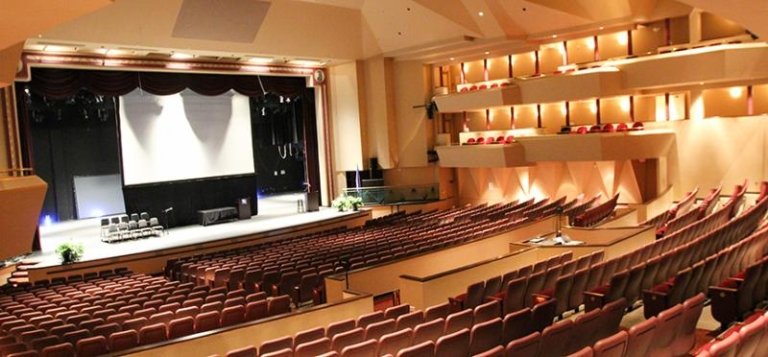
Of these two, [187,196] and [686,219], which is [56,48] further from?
[686,219]

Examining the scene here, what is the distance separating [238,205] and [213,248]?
14.3 feet

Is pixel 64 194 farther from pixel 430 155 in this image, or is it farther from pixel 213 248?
pixel 430 155

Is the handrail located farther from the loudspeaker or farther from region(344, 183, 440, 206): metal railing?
region(344, 183, 440, 206): metal railing

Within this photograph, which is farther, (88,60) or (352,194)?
(352,194)

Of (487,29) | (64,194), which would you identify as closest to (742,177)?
(487,29)

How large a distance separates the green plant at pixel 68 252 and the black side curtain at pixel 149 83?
4.71 m

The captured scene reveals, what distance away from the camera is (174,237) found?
17.1m

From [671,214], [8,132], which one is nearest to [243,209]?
[8,132]

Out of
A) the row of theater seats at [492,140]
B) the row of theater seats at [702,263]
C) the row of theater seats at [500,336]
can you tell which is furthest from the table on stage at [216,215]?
the row of theater seats at [702,263]

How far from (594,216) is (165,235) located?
11618 mm

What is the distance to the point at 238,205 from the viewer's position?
65.8 feet

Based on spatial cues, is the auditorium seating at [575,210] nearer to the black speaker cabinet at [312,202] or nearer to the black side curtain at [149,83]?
the black speaker cabinet at [312,202]

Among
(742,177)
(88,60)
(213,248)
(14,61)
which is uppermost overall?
(88,60)

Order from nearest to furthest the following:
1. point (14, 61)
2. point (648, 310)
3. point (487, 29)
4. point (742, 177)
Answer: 1. point (648, 310)
2. point (14, 61)
3. point (742, 177)
4. point (487, 29)
